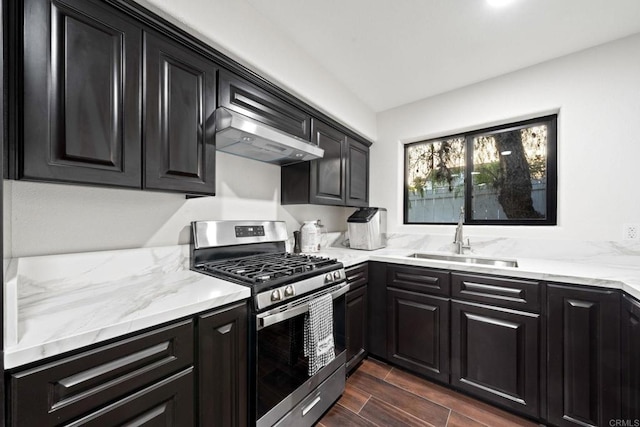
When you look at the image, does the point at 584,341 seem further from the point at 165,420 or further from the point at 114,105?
the point at 114,105

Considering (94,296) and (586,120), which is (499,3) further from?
(94,296)

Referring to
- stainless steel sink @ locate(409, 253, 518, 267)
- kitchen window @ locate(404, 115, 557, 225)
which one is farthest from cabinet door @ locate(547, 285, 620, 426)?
kitchen window @ locate(404, 115, 557, 225)

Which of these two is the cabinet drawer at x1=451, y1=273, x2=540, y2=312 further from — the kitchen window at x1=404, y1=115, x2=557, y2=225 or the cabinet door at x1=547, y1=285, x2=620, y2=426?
the kitchen window at x1=404, y1=115, x2=557, y2=225

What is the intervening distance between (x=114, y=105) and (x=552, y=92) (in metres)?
2.88

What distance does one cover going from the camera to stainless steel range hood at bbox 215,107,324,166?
1.35m

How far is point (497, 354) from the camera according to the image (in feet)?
5.44

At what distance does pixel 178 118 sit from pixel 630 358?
2.55 metres

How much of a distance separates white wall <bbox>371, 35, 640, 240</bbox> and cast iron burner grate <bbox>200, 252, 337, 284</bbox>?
5.40 ft

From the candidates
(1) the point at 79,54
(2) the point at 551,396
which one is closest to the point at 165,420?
(1) the point at 79,54

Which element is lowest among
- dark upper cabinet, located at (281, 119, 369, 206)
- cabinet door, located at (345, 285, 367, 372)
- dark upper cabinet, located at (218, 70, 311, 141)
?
cabinet door, located at (345, 285, 367, 372)

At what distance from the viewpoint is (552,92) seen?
6.57ft

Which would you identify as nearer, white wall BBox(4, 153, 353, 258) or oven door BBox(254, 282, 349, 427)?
white wall BBox(4, 153, 353, 258)

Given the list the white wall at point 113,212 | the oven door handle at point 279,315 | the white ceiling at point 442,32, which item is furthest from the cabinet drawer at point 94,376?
the white ceiling at point 442,32

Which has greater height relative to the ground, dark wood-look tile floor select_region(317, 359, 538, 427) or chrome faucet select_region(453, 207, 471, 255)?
chrome faucet select_region(453, 207, 471, 255)
